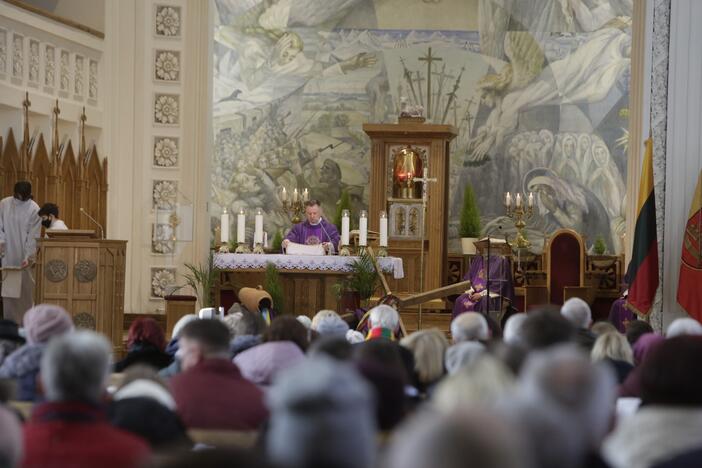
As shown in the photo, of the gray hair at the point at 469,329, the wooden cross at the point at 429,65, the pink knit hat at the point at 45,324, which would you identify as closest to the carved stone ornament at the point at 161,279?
the wooden cross at the point at 429,65

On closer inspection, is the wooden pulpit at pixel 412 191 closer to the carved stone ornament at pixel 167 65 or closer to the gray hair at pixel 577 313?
the carved stone ornament at pixel 167 65

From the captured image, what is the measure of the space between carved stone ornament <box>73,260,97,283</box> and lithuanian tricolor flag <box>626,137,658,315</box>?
546 cm

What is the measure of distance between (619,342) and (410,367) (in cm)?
130

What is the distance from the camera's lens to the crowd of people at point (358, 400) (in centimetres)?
245

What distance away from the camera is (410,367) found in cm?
630

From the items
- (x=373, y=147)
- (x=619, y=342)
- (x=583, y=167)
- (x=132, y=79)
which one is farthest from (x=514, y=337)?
(x=583, y=167)

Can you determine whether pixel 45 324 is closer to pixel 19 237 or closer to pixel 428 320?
pixel 19 237

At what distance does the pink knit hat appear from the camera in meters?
5.88

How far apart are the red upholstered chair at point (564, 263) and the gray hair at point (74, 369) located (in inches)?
624

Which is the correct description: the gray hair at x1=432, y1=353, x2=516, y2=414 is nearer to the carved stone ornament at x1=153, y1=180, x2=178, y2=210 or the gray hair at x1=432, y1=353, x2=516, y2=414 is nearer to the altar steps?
the carved stone ornament at x1=153, y1=180, x2=178, y2=210

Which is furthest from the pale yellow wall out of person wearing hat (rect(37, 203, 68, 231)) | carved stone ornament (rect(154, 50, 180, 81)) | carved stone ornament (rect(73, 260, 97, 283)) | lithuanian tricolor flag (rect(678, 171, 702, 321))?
carved stone ornament (rect(73, 260, 97, 283))

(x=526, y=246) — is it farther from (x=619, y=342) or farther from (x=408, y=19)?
(x=619, y=342)

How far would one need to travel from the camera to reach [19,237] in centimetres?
1400

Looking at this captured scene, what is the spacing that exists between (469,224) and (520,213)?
98 cm
